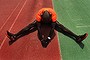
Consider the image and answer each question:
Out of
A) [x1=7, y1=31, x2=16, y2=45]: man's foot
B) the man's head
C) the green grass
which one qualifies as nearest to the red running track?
[x1=7, y1=31, x2=16, y2=45]: man's foot

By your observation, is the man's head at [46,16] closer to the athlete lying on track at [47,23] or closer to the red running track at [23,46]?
the athlete lying on track at [47,23]

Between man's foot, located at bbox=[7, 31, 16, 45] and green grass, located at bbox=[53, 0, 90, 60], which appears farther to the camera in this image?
man's foot, located at bbox=[7, 31, 16, 45]

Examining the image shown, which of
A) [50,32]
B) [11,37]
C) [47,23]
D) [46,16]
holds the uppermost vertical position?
[46,16]

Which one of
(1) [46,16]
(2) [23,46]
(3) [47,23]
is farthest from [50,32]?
(2) [23,46]

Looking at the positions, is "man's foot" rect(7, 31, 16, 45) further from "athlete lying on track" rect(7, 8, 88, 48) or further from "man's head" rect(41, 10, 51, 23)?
"man's head" rect(41, 10, 51, 23)

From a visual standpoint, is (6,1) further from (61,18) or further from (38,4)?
(61,18)

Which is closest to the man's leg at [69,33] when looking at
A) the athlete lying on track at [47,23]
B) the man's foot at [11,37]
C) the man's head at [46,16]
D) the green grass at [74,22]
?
the athlete lying on track at [47,23]

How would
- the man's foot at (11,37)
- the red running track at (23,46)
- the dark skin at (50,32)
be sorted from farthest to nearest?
1. the man's foot at (11,37)
2. the dark skin at (50,32)
3. the red running track at (23,46)

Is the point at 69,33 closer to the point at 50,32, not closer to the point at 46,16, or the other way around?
the point at 50,32
